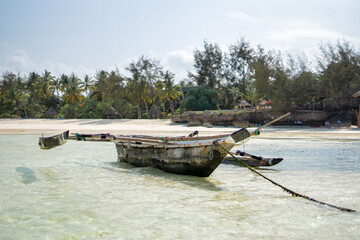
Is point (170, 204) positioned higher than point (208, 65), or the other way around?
point (208, 65)

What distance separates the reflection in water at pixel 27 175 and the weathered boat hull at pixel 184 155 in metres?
2.21

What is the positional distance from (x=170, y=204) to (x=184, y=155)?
1.83 m

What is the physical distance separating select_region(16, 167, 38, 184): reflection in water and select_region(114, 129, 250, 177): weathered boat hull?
2.21m

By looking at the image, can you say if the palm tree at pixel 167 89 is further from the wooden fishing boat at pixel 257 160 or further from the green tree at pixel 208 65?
the wooden fishing boat at pixel 257 160

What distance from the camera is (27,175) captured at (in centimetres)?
704

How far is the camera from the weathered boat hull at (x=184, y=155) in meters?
5.73

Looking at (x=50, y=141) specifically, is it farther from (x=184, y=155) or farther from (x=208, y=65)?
(x=208, y=65)

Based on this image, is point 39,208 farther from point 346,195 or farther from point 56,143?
point 346,195

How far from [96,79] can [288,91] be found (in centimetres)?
3230

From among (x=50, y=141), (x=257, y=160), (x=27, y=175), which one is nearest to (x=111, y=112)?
(x=50, y=141)

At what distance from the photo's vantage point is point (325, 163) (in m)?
8.89

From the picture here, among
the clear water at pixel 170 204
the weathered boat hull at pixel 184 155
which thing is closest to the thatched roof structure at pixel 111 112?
the clear water at pixel 170 204

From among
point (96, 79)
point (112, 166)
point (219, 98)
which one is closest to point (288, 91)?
point (219, 98)

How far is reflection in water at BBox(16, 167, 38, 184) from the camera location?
648 cm
